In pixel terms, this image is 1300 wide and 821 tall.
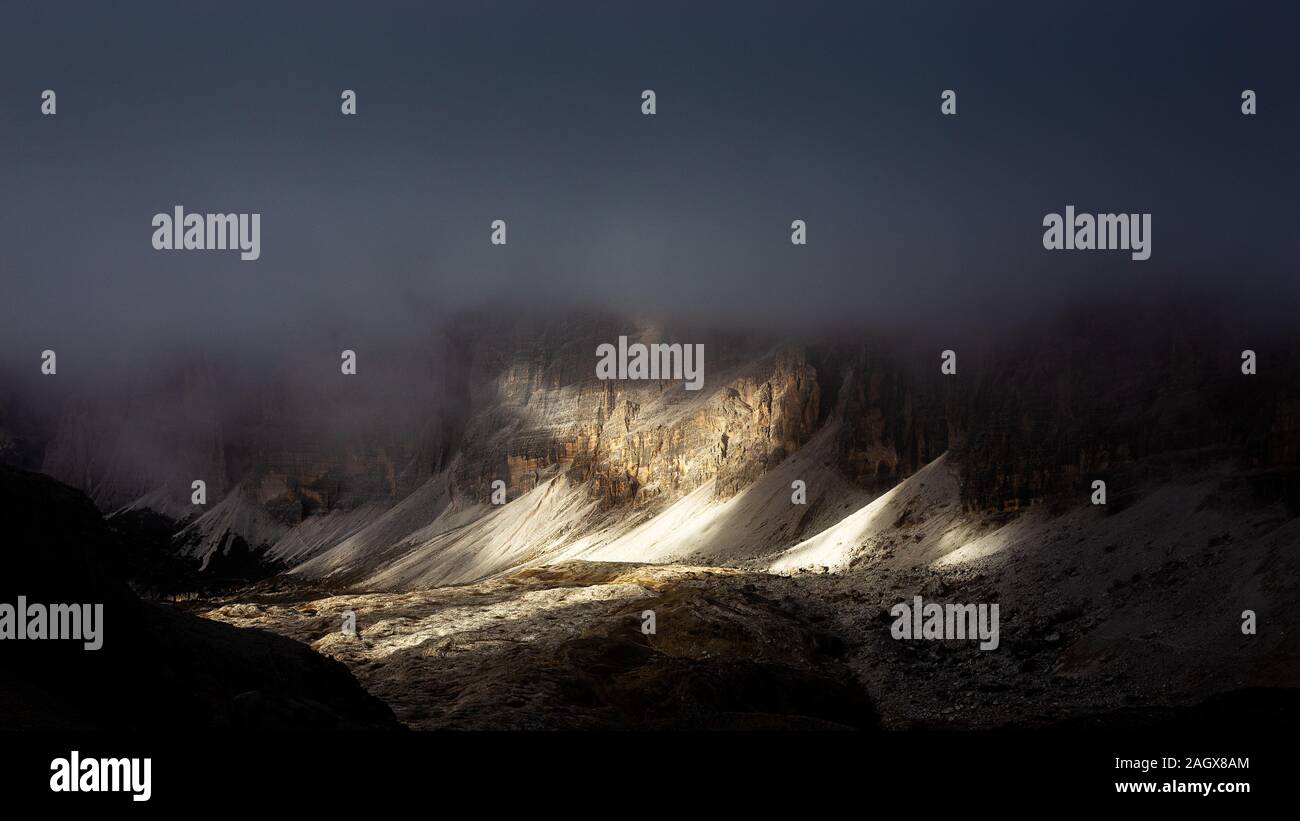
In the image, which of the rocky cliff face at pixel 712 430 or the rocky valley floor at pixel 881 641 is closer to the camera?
the rocky valley floor at pixel 881 641

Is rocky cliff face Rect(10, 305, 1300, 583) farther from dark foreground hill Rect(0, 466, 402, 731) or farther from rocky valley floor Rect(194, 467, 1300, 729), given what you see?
dark foreground hill Rect(0, 466, 402, 731)

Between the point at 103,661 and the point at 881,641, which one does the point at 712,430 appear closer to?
the point at 881,641

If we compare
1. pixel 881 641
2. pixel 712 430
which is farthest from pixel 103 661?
pixel 712 430

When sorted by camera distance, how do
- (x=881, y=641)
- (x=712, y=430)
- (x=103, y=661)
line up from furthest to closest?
(x=712, y=430), (x=881, y=641), (x=103, y=661)

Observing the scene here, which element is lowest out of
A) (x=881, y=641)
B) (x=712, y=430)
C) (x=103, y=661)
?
(x=881, y=641)

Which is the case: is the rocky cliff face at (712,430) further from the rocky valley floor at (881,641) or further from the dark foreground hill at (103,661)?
the dark foreground hill at (103,661)

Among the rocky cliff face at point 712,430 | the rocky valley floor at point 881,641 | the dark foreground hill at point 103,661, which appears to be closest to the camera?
the dark foreground hill at point 103,661

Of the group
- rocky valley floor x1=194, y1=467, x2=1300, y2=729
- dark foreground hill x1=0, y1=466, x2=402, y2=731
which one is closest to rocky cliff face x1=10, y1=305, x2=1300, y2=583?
rocky valley floor x1=194, y1=467, x2=1300, y2=729

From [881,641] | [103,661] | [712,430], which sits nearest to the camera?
[103,661]

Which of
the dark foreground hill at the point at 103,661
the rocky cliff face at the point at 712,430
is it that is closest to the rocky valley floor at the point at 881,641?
the rocky cliff face at the point at 712,430

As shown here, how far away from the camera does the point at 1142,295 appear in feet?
184

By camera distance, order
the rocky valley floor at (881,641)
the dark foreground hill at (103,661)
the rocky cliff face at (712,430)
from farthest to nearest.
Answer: the rocky cliff face at (712,430), the rocky valley floor at (881,641), the dark foreground hill at (103,661)

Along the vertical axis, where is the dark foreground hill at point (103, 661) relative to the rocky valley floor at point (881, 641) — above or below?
above
